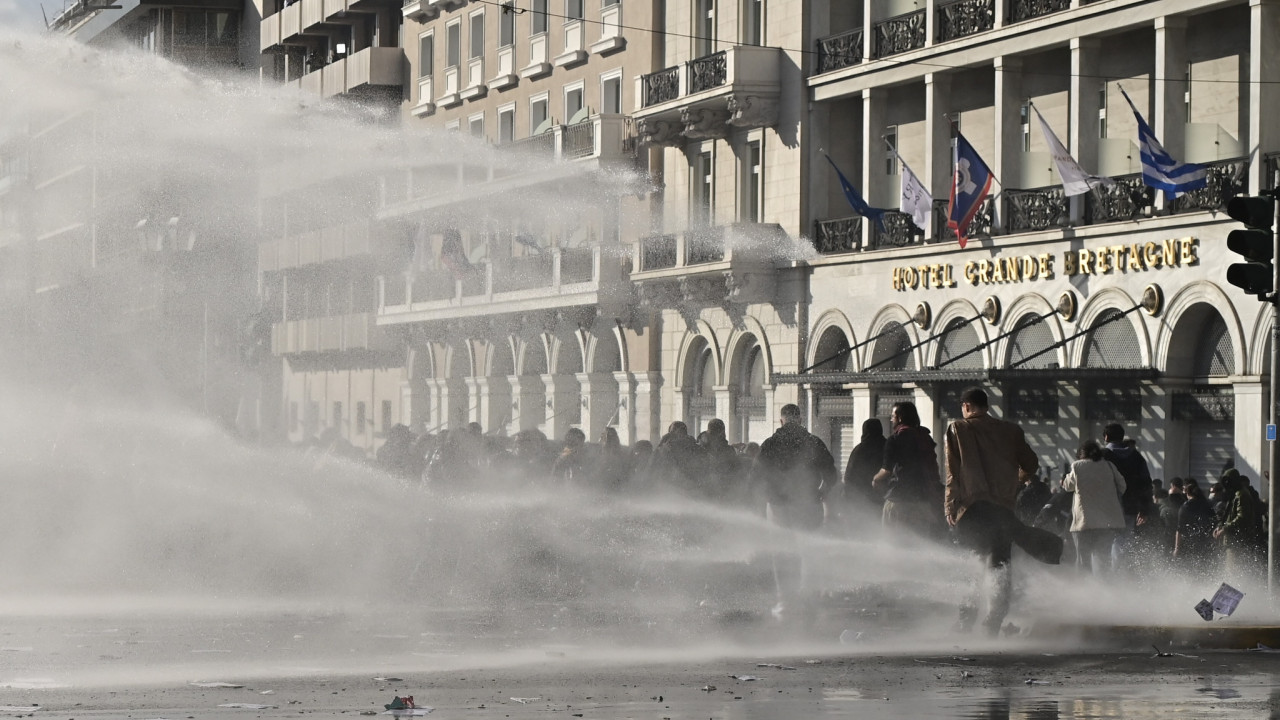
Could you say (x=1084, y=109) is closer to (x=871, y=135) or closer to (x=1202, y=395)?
(x=1202, y=395)

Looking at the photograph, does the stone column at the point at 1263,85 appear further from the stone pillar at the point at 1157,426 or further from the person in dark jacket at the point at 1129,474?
the person in dark jacket at the point at 1129,474

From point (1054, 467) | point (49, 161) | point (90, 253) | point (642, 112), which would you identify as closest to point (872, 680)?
point (1054, 467)

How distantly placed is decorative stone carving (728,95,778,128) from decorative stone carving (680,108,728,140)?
918 mm

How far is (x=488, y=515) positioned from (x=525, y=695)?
39.7 ft

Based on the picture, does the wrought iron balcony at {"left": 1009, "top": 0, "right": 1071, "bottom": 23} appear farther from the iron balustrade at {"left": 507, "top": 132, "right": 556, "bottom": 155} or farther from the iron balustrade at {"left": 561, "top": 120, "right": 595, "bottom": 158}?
the iron balustrade at {"left": 507, "top": 132, "right": 556, "bottom": 155}

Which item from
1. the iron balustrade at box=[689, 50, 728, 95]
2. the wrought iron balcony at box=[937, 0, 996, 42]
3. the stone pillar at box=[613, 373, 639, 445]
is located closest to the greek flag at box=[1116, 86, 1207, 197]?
the wrought iron balcony at box=[937, 0, 996, 42]

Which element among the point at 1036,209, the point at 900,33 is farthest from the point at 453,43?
the point at 1036,209

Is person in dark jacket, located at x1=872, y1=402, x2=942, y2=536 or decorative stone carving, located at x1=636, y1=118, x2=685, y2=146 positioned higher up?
decorative stone carving, located at x1=636, y1=118, x2=685, y2=146

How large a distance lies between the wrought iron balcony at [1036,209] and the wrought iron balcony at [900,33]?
3.97 meters

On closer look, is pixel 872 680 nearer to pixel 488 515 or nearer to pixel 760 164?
pixel 488 515

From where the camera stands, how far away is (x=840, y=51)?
1674 inches

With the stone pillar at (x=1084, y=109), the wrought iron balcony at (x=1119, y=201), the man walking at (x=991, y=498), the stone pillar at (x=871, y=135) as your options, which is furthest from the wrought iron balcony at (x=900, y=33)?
the man walking at (x=991, y=498)

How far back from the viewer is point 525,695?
1334cm

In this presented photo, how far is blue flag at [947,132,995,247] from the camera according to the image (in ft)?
119
